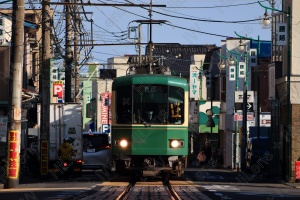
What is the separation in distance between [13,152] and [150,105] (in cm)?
452

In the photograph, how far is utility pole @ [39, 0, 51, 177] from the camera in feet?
99.3

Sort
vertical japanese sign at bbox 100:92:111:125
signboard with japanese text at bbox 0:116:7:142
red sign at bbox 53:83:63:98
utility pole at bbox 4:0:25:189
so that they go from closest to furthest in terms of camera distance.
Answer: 1. utility pole at bbox 4:0:25:189
2. signboard with japanese text at bbox 0:116:7:142
3. red sign at bbox 53:83:63:98
4. vertical japanese sign at bbox 100:92:111:125

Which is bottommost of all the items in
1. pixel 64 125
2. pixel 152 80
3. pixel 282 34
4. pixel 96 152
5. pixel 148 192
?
pixel 148 192

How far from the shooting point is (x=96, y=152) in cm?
3781

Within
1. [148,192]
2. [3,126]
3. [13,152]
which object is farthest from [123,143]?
[3,126]

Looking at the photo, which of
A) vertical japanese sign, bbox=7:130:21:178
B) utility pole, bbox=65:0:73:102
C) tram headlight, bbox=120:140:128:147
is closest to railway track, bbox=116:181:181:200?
tram headlight, bbox=120:140:128:147

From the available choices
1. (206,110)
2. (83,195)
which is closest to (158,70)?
(83,195)

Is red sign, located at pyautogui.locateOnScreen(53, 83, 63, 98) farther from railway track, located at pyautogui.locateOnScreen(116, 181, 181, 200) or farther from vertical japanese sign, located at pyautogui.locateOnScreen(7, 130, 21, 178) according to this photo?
vertical japanese sign, located at pyautogui.locateOnScreen(7, 130, 21, 178)

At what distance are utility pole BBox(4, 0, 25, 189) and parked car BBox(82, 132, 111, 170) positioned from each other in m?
13.0

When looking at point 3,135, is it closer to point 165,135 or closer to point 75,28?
point 165,135

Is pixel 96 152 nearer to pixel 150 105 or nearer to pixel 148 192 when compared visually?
pixel 150 105

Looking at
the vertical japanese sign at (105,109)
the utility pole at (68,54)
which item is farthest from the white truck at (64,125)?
the vertical japanese sign at (105,109)

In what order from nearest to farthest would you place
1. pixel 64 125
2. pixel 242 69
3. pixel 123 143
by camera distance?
pixel 123 143
pixel 64 125
pixel 242 69

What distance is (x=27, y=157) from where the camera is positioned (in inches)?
1377
